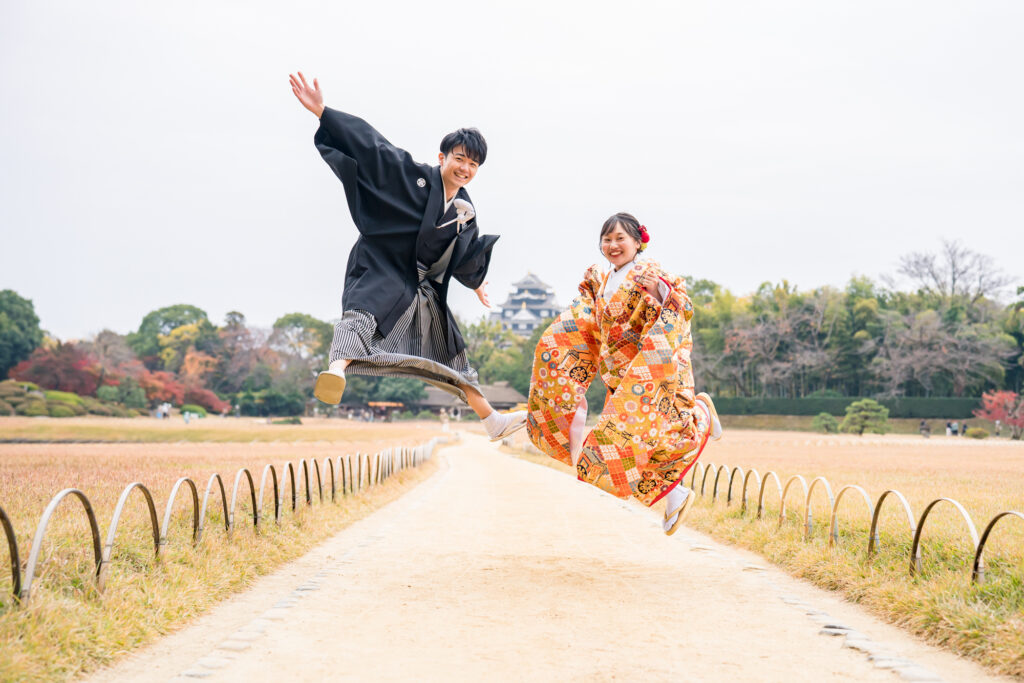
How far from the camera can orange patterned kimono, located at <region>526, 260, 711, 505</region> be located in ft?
16.4

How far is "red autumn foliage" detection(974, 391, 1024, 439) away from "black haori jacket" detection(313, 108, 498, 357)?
3784 centimetres

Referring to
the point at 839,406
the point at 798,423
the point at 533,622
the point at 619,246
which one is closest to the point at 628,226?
the point at 619,246

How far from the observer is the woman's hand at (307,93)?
4.82 metres

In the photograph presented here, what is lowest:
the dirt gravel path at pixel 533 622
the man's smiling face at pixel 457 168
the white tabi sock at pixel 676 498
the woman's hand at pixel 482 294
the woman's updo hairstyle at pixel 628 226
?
the dirt gravel path at pixel 533 622

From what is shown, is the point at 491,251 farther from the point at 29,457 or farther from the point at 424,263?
the point at 29,457

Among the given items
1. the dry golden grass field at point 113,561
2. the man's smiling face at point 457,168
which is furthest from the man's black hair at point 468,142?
the dry golden grass field at point 113,561

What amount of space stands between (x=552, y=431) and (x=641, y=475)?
Answer: 2.24 feet

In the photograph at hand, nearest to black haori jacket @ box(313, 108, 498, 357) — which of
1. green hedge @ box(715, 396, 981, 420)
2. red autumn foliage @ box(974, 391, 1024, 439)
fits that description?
red autumn foliage @ box(974, 391, 1024, 439)

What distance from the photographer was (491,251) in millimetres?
5582

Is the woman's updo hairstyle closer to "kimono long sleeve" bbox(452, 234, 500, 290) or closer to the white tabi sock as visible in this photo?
"kimono long sleeve" bbox(452, 234, 500, 290)

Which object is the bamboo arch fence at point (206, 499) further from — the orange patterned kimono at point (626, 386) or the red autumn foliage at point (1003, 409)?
the red autumn foliage at point (1003, 409)

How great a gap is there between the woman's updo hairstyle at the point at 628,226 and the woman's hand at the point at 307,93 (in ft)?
6.17

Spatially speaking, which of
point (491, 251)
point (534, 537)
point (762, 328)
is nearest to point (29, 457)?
point (534, 537)

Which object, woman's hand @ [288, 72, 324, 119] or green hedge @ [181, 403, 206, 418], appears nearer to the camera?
woman's hand @ [288, 72, 324, 119]
